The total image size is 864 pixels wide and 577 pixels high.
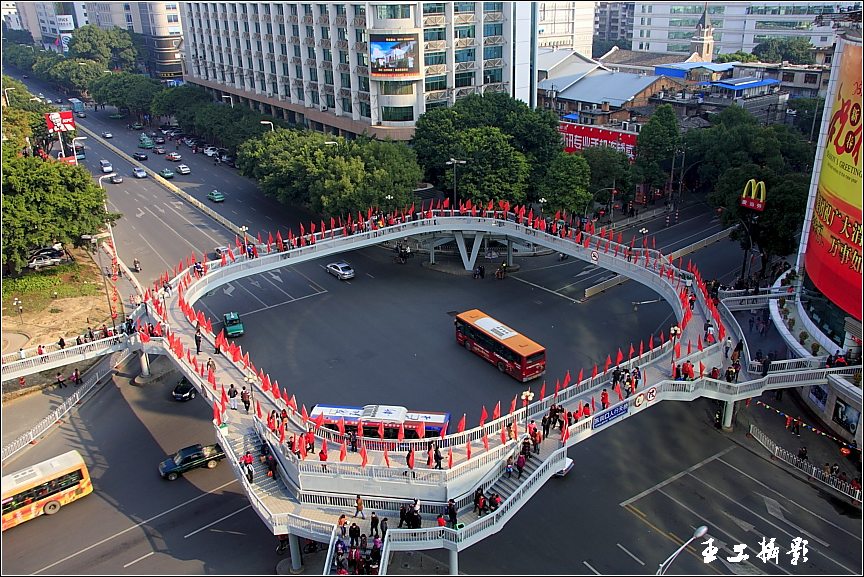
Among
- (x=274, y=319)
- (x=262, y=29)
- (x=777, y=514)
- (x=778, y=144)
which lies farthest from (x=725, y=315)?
(x=262, y=29)

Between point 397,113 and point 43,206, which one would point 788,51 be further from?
point 43,206

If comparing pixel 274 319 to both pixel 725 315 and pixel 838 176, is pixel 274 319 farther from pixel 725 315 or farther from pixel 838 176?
pixel 838 176

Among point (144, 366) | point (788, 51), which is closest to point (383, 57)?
point (144, 366)

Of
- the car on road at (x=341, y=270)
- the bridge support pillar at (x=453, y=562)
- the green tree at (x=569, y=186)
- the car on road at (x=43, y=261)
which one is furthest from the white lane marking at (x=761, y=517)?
the car on road at (x=43, y=261)

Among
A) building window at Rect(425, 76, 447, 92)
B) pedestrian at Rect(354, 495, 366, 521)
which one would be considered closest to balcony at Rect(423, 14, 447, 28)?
building window at Rect(425, 76, 447, 92)

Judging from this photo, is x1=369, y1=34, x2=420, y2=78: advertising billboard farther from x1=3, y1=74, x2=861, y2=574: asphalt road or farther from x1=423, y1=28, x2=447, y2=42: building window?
x1=3, y1=74, x2=861, y2=574: asphalt road

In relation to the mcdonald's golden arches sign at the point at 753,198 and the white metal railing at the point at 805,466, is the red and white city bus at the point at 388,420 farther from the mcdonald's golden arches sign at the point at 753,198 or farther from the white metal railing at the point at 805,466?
the mcdonald's golden arches sign at the point at 753,198
